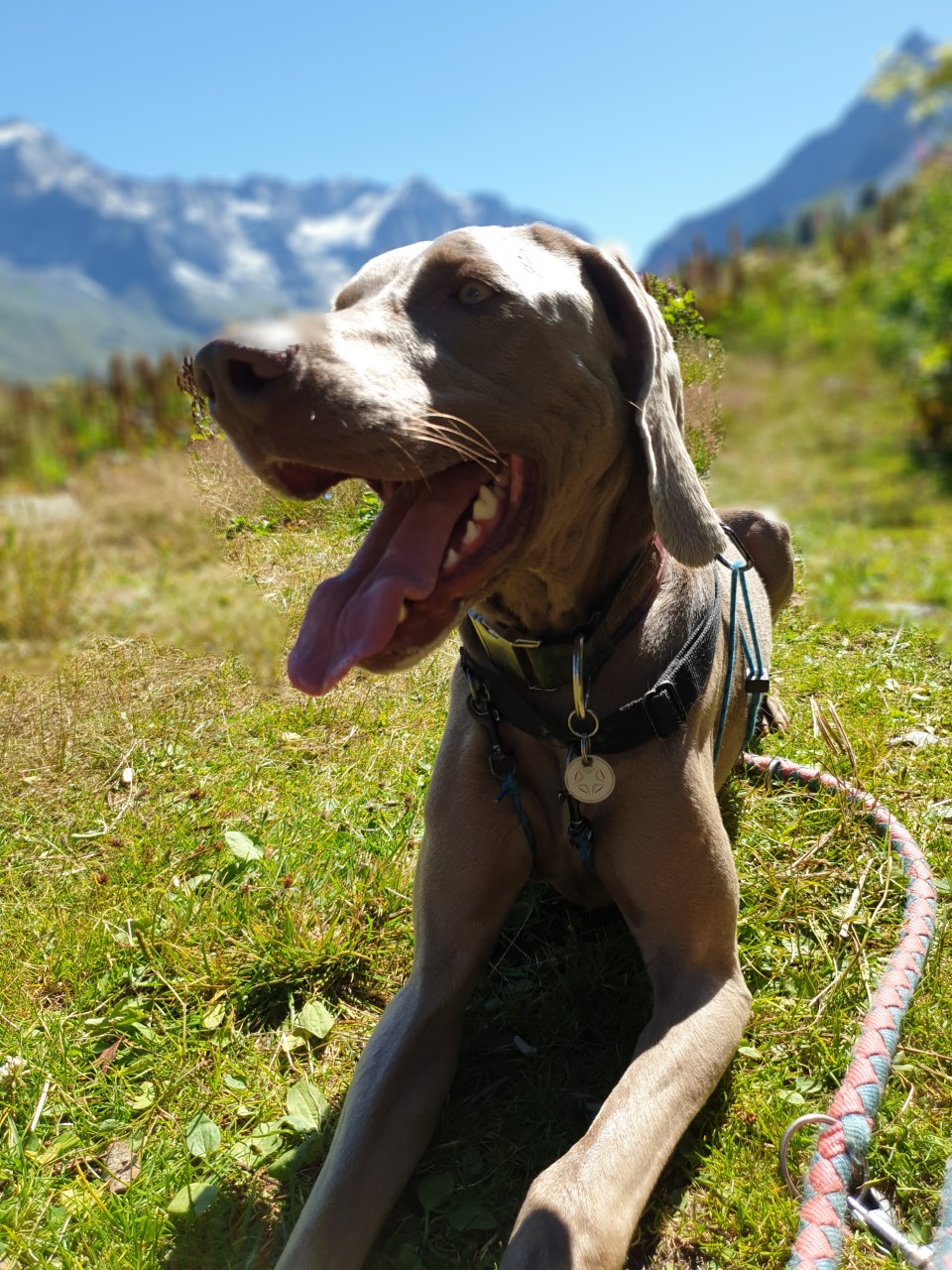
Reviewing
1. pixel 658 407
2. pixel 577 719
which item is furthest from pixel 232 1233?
pixel 658 407

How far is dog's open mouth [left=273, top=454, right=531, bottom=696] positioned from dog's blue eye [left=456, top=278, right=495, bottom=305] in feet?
0.96

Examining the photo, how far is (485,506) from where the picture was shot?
1.83 meters

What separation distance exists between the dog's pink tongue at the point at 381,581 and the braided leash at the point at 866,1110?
1.15 meters

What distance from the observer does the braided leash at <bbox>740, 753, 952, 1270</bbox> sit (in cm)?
160

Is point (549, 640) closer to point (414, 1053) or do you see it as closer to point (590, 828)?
point (590, 828)

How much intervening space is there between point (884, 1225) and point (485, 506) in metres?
1.40

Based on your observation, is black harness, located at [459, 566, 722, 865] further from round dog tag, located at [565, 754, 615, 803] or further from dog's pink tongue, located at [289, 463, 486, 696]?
dog's pink tongue, located at [289, 463, 486, 696]

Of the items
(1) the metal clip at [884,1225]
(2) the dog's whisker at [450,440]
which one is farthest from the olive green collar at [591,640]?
(1) the metal clip at [884,1225]

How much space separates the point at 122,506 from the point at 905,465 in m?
6.62

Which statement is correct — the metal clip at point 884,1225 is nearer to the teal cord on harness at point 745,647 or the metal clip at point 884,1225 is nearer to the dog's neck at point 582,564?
the teal cord on harness at point 745,647

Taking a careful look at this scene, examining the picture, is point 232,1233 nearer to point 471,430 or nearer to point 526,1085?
point 526,1085

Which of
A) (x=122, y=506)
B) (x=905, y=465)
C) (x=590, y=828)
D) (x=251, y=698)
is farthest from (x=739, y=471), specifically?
(x=590, y=828)

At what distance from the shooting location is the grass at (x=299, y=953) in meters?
1.82

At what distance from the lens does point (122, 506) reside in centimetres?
714
